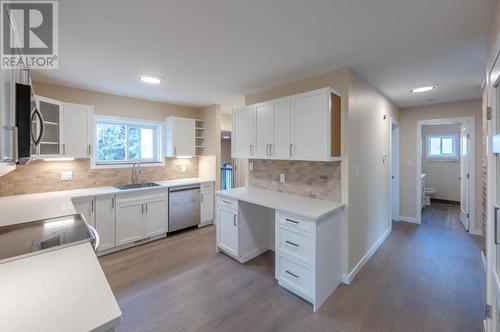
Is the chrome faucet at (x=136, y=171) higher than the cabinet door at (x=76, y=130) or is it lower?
lower

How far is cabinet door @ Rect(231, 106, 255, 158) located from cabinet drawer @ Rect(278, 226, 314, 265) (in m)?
1.18

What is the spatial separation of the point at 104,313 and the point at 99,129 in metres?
3.64

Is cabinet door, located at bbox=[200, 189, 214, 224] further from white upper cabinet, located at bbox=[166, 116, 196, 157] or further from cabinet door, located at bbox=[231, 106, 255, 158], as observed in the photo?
cabinet door, located at bbox=[231, 106, 255, 158]

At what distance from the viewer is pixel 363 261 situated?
279 centimetres

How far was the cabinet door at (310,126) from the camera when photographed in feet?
7.36

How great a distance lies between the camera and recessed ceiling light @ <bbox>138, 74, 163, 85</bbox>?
273 centimetres

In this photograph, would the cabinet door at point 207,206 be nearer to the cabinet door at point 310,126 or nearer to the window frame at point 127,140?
the window frame at point 127,140

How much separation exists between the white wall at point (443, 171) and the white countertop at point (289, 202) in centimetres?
548

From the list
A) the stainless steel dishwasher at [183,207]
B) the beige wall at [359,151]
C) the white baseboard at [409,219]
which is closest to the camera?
the beige wall at [359,151]

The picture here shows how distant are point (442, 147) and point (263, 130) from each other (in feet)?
19.6

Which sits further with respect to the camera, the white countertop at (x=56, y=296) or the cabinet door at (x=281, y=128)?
the cabinet door at (x=281, y=128)

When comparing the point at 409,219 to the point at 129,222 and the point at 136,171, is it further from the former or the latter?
the point at 136,171

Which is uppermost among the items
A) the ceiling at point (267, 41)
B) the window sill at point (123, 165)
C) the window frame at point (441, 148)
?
the ceiling at point (267, 41)

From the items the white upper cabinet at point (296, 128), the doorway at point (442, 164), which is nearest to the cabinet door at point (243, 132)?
the white upper cabinet at point (296, 128)
